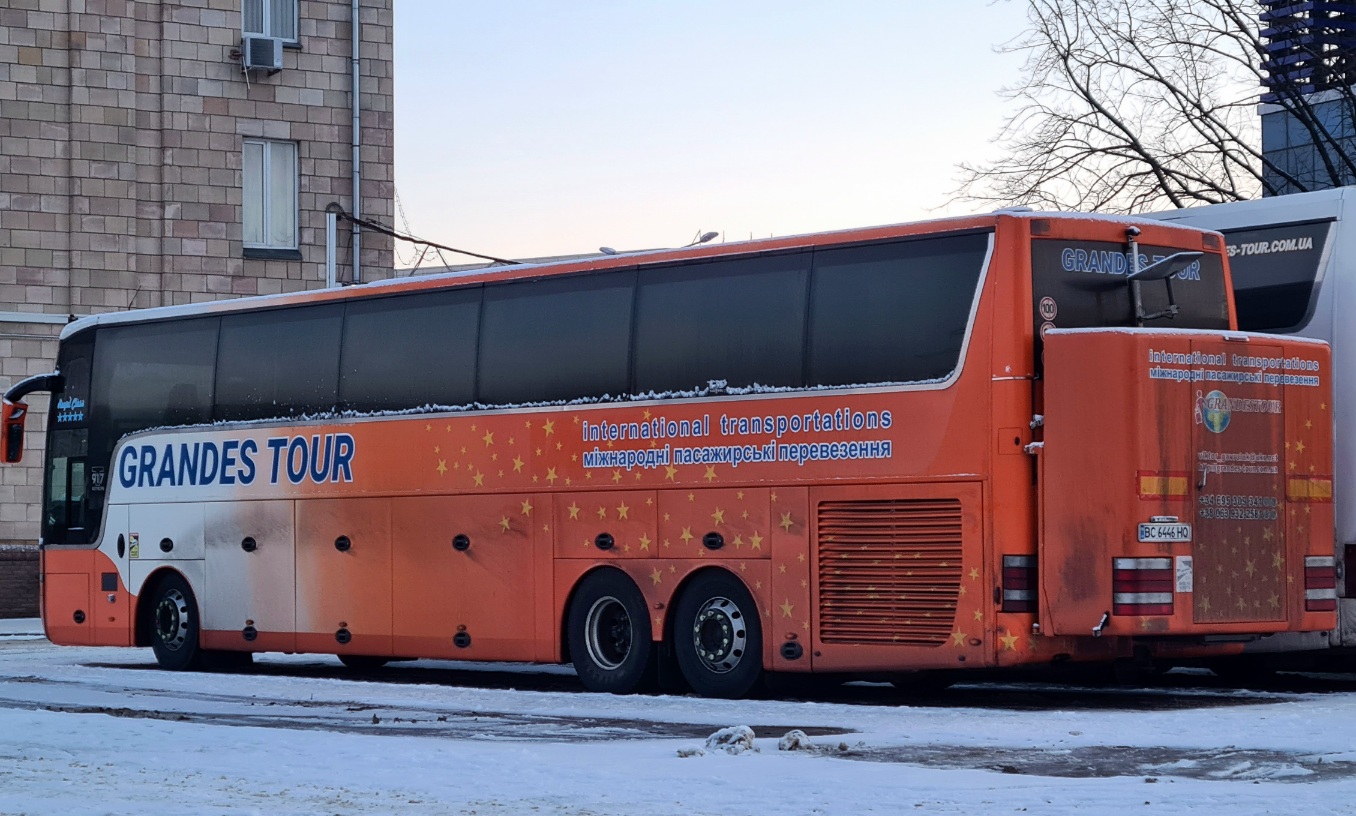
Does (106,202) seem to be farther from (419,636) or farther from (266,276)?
(419,636)

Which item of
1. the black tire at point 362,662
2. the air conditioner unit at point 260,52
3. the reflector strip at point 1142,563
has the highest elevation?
the air conditioner unit at point 260,52

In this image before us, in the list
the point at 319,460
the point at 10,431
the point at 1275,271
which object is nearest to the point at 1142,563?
the point at 1275,271

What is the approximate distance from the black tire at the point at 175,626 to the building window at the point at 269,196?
45.6 ft

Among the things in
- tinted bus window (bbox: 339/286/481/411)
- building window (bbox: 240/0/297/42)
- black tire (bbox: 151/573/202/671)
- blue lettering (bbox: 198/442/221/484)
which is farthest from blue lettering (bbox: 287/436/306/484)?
building window (bbox: 240/0/297/42)

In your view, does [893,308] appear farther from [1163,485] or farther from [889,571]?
[1163,485]

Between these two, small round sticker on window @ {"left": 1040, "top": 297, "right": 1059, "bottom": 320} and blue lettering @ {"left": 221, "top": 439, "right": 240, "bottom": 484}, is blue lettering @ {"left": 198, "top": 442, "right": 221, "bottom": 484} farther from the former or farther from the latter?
small round sticker on window @ {"left": 1040, "top": 297, "right": 1059, "bottom": 320}

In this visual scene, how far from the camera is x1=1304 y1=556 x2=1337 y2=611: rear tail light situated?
16.0 metres

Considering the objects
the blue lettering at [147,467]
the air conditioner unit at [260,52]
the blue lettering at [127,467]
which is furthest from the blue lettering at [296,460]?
the air conditioner unit at [260,52]

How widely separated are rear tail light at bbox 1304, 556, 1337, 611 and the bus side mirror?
1343 cm

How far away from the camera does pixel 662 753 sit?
11648 millimetres

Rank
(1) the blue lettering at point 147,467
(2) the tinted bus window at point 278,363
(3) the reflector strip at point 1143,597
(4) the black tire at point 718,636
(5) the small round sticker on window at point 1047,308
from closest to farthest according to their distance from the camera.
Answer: (3) the reflector strip at point 1143,597 < (5) the small round sticker on window at point 1047,308 < (4) the black tire at point 718,636 < (2) the tinted bus window at point 278,363 < (1) the blue lettering at point 147,467

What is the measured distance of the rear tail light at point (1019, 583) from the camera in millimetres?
14984

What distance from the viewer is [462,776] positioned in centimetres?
1055

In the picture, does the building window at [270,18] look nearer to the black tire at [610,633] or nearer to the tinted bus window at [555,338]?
the tinted bus window at [555,338]
